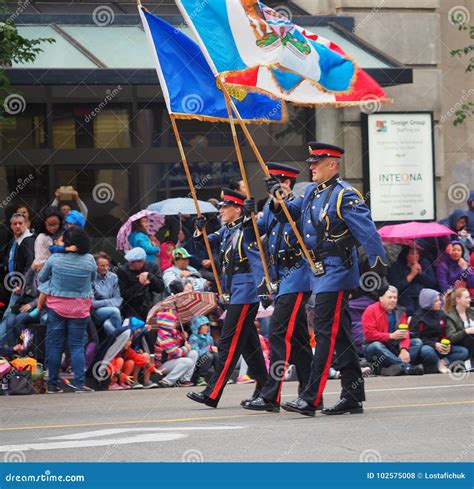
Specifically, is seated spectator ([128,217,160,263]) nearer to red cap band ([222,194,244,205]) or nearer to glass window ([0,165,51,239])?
glass window ([0,165,51,239])

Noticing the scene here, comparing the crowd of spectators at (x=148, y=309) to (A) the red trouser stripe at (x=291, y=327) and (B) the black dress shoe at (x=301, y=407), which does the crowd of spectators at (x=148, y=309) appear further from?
(B) the black dress shoe at (x=301, y=407)

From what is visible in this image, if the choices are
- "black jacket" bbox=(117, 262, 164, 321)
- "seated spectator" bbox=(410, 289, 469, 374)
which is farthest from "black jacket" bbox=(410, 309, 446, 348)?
"black jacket" bbox=(117, 262, 164, 321)

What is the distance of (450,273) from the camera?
1961 centimetres

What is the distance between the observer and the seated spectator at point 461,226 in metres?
20.2

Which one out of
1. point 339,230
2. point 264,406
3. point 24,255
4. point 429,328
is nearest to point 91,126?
point 24,255

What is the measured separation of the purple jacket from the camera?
64.2 feet

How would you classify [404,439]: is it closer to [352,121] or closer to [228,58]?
[228,58]

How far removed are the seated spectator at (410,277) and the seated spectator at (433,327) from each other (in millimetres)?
355

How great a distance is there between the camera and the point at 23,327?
16.8 m

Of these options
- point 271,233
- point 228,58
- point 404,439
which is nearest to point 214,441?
point 404,439

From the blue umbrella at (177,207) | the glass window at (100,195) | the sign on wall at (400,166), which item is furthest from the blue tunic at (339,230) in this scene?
the sign on wall at (400,166)

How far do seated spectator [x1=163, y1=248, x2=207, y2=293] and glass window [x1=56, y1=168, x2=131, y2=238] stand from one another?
250 cm

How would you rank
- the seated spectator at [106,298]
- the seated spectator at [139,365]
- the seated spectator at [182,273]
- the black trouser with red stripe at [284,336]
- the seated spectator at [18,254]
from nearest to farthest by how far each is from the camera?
the black trouser with red stripe at [284,336]
the seated spectator at [139,365]
the seated spectator at [106,298]
the seated spectator at [18,254]
the seated spectator at [182,273]

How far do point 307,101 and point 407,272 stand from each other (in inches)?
249
